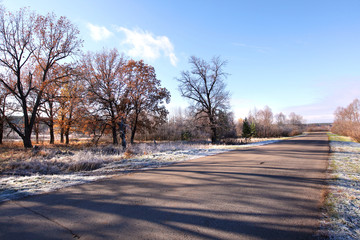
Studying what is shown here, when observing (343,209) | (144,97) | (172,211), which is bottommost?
(343,209)

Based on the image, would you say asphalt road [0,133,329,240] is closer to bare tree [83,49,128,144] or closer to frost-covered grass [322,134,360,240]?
frost-covered grass [322,134,360,240]

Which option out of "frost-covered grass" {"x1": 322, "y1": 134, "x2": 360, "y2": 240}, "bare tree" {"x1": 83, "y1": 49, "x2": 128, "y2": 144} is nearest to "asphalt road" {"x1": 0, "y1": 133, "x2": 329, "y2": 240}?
"frost-covered grass" {"x1": 322, "y1": 134, "x2": 360, "y2": 240}

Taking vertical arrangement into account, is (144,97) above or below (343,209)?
above

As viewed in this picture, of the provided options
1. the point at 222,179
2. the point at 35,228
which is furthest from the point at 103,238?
the point at 222,179

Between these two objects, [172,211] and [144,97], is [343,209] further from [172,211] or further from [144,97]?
[144,97]

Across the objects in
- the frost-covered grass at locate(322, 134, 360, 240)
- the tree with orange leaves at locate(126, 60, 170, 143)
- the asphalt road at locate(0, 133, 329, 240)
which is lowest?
the frost-covered grass at locate(322, 134, 360, 240)

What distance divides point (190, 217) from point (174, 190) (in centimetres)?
151

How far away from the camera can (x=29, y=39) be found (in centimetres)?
1864

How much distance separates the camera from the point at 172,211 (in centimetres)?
343

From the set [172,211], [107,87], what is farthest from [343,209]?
[107,87]

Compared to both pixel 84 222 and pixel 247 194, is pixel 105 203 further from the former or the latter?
pixel 247 194

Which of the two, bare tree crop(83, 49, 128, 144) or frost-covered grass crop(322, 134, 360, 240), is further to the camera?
bare tree crop(83, 49, 128, 144)

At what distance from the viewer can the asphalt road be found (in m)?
2.75

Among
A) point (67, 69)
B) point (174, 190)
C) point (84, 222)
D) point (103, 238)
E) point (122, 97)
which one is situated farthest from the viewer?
point (122, 97)
